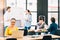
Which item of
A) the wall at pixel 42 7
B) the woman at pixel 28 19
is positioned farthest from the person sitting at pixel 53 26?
the wall at pixel 42 7

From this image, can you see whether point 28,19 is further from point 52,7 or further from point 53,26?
point 53,26

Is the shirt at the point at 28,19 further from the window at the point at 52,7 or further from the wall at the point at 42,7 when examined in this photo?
the window at the point at 52,7

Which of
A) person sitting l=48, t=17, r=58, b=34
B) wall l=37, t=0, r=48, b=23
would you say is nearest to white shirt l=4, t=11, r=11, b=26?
person sitting l=48, t=17, r=58, b=34

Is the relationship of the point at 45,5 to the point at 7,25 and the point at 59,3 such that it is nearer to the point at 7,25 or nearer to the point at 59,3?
the point at 59,3

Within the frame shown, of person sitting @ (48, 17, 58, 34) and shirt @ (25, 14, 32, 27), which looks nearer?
person sitting @ (48, 17, 58, 34)

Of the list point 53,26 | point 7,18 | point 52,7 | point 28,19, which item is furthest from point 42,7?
point 7,18

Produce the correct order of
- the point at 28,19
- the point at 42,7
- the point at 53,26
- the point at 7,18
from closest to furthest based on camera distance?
the point at 7,18 → the point at 53,26 → the point at 28,19 → the point at 42,7

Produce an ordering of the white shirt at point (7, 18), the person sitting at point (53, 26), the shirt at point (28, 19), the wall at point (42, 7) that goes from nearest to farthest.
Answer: the white shirt at point (7, 18) < the person sitting at point (53, 26) < the shirt at point (28, 19) < the wall at point (42, 7)

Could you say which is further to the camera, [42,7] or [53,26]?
[42,7]

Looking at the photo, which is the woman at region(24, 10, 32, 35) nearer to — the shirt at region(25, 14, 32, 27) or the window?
the shirt at region(25, 14, 32, 27)

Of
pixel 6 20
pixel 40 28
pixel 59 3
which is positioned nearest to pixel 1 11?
pixel 6 20

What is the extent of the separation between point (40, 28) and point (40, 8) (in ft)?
5.00

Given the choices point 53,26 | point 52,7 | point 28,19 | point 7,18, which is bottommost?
point 53,26

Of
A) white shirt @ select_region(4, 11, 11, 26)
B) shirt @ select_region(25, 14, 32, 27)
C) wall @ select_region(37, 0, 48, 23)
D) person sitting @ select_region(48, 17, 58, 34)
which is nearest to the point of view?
white shirt @ select_region(4, 11, 11, 26)
